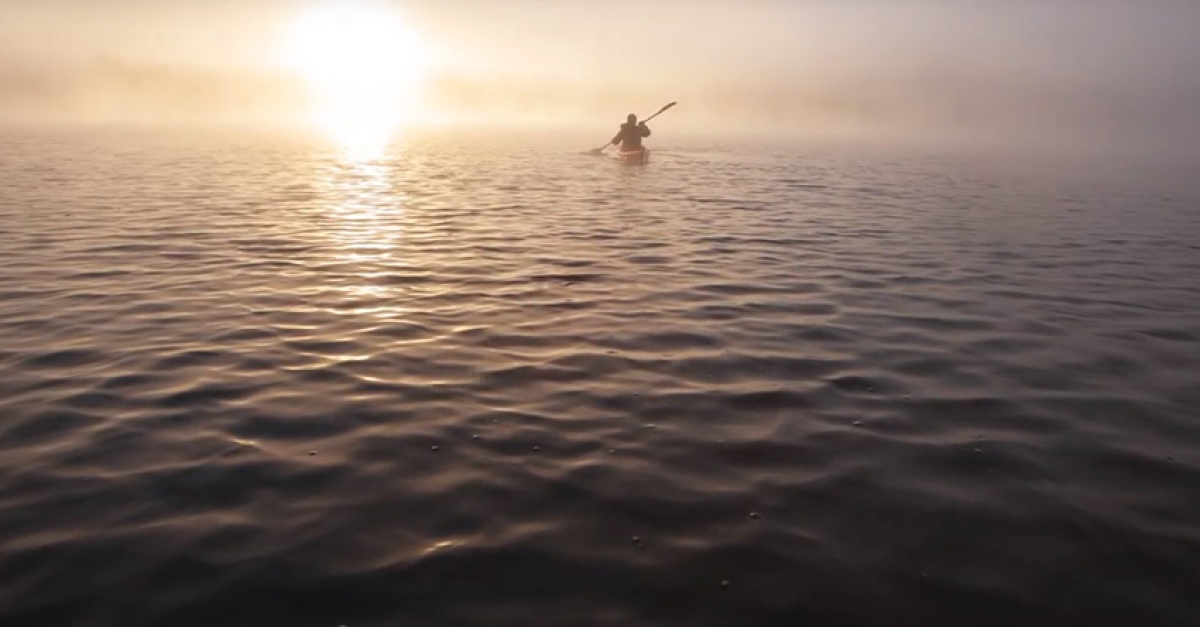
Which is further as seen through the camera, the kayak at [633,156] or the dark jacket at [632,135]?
the kayak at [633,156]

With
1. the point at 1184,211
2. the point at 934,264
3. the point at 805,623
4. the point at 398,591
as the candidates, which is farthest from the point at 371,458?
the point at 1184,211

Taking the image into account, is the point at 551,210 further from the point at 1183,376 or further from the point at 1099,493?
the point at 1099,493

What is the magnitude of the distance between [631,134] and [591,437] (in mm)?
37964

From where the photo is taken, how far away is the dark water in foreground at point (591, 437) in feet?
15.1

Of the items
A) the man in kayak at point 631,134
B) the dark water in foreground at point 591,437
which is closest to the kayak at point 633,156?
the man in kayak at point 631,134

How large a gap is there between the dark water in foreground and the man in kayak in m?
28.2

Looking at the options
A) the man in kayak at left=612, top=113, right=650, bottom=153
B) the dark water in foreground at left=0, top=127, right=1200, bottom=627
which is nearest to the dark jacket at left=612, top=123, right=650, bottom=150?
the man in kayak at left=612, top=113, right=650, bottom=153

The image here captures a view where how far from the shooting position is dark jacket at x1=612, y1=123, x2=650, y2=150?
42562 millimetres

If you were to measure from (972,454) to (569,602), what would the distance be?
Answer: 407 cm

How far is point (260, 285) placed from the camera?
40.8ft

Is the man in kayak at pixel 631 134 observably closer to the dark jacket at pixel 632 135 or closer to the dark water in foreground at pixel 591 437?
the dark jacket at pixel 632 135

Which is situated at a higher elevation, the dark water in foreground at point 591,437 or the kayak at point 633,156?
the kayak at point 633,156

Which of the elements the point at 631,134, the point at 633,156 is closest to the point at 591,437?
the point at 631,134

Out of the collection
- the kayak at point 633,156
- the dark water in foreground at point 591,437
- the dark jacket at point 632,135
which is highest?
the dark jacket at point 632,135
